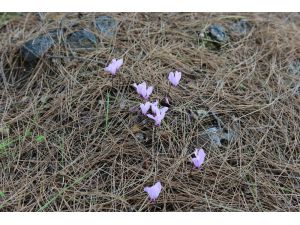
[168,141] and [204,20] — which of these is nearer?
[168,141]

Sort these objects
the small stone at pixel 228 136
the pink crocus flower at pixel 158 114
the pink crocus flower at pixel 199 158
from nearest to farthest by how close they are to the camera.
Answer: the pink crocus flower at pixel 199 158, the pink crocus flower at pixel 158 114, the small stone at pixel 228 136

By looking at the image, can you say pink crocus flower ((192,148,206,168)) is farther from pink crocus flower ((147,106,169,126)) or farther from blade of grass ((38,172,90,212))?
blade of grass ((38,172,90,212))

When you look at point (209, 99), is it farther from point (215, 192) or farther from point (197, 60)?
point (215, 192)

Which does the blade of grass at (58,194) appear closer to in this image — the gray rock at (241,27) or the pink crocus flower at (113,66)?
the pink crocus flower at (113,66)

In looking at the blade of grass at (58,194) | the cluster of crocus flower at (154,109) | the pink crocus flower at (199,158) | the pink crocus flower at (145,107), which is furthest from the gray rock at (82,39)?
the pink crocus flower at (199,158)

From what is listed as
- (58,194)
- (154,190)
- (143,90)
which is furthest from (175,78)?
(58,194)

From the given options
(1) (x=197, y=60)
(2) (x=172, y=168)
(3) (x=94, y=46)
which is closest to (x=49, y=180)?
(2) (x=172, y=168)
